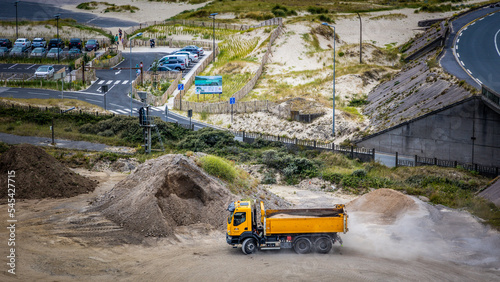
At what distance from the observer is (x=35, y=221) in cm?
3262

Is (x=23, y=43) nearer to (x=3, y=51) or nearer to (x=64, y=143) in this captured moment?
(x=3, y=51)

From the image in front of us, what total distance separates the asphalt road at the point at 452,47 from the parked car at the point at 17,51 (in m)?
66.3

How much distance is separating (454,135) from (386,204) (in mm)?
19061

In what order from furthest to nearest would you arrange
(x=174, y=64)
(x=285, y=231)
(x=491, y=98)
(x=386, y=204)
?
(x=174, y=64), (x=491, y=98), (x=386, y=204), (x=285, y=231)

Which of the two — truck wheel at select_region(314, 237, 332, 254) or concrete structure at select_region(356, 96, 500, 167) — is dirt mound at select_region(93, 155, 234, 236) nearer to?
truck wheel at select_region(314, 237, 332, 254)

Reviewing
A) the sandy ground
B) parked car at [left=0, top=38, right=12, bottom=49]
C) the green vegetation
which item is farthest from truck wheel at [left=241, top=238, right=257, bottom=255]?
parked car at [left=0, top=38, right=12, bottom=49]

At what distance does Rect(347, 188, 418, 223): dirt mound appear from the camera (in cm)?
3198

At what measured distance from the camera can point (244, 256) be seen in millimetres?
27828

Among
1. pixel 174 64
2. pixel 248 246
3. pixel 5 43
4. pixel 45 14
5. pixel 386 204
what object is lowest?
pixel 248 246

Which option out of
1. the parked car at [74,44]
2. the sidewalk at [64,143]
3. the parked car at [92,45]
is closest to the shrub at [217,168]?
the sidewalk at [64,143]

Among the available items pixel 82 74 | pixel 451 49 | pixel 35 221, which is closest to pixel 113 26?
pixel 82 74

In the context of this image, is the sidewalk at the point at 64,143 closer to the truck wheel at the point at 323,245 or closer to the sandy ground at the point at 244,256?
the sandy ground at the point at 244,256

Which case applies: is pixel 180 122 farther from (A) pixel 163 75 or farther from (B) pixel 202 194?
(B) pixel 202 194

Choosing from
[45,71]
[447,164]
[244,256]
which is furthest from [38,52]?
[244,256]
